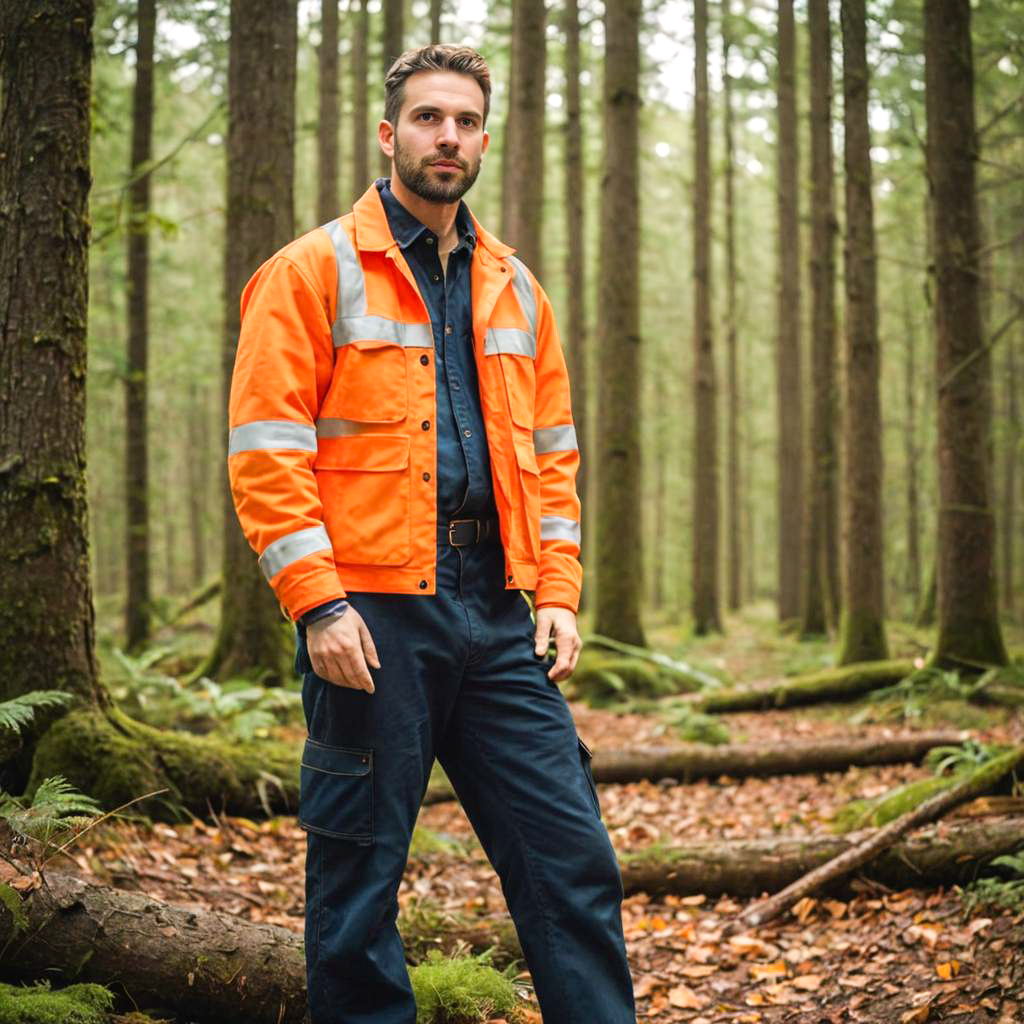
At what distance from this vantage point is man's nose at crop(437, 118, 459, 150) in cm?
305

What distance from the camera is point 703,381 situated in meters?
19.1

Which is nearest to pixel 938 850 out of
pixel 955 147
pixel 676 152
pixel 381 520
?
pixel 381 520

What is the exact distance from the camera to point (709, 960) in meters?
4.65

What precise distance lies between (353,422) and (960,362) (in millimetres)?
8420

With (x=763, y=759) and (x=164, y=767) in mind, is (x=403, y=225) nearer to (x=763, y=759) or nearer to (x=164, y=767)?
(x=164, y=767)

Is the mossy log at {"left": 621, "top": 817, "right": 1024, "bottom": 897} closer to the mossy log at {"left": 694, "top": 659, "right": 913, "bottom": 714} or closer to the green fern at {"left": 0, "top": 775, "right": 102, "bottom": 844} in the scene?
the green fern at {"left": 0, "top": 775, "right": 102, "bottom": 844}

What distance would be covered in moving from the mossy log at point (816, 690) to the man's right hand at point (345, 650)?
28.4ft

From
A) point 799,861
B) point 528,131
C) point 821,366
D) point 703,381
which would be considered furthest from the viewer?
point 703,381

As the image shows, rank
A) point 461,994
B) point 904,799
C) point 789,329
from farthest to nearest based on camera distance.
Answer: point 789,329 → point 904,799 → point 461,994

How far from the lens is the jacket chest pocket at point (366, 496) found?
2836 millimetres

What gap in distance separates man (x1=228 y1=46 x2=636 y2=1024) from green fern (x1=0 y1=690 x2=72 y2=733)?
5.21ft

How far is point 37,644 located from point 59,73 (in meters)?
2.58

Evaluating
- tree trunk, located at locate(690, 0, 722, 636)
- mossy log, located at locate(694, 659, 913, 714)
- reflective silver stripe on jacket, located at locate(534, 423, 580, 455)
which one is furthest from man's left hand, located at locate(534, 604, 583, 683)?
tree trunk, located at locate(690, 0, 722, 636)

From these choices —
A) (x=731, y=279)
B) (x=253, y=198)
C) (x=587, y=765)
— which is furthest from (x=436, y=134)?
(x=731, y=279)
